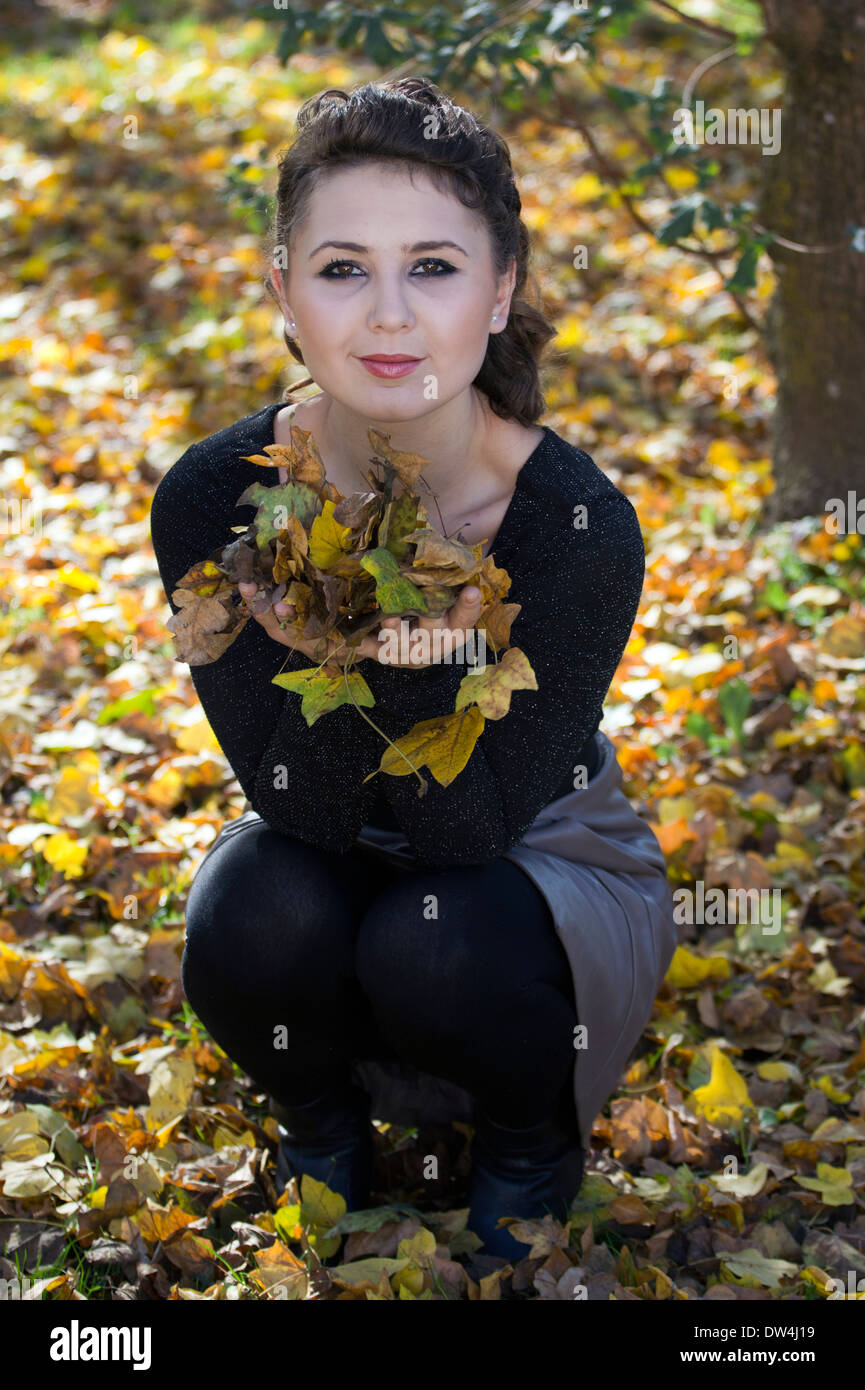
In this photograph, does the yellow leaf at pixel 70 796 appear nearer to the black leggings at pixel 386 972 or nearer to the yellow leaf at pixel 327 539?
the black leggings at pixel 386 972

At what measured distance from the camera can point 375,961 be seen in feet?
4.91

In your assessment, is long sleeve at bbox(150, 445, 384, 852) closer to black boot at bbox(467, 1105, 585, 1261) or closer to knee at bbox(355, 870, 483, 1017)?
knee at bbox(355, 870, 483, 1017)

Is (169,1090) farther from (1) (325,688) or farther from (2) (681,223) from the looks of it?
(2) (681,223)

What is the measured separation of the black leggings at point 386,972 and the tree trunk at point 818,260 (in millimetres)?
1765

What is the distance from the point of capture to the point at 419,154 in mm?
1492

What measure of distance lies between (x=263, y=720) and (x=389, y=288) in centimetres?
53

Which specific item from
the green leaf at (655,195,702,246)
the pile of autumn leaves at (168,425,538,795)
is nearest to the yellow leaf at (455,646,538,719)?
the pile of autumn leaves at (168,425,538,795)

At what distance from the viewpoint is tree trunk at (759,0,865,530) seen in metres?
2.70

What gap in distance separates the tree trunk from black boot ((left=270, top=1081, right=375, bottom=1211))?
1.88 m

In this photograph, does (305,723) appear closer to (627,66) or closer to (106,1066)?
(106,1066)

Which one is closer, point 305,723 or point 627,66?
point 305,723

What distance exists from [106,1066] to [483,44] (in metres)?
1.91

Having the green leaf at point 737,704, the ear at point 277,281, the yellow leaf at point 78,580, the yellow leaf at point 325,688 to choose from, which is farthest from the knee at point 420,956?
the yellow leaf at point 78,580
